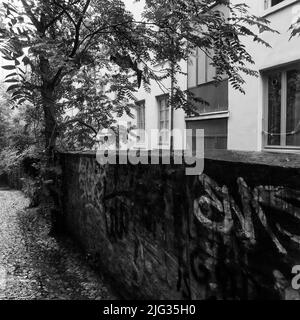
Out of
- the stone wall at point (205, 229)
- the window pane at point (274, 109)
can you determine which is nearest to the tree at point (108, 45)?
the stone wall at point (205, 229)

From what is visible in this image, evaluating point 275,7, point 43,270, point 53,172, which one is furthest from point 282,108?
point 43,270

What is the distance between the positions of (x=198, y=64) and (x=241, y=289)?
409 inches

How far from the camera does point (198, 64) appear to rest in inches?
476

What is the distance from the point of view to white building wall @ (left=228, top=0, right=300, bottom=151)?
8391mm

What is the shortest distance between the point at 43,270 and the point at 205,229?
164 inches

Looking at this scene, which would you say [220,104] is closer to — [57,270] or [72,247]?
[72,247]

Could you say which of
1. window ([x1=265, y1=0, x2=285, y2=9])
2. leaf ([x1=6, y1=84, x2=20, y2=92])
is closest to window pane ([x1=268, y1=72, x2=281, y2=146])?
window ([x1=265, y1=0, x2=285, y2=9])

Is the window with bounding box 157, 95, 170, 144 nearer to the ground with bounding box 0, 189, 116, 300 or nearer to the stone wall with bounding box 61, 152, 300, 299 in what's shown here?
the ground with bounding box 0, 189, 116, 300

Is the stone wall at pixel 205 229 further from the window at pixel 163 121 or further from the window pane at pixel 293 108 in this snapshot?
the window at pixel 163 121

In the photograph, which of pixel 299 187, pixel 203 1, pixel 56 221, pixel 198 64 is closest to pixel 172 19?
pixel 203 1

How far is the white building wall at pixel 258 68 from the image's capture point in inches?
330
